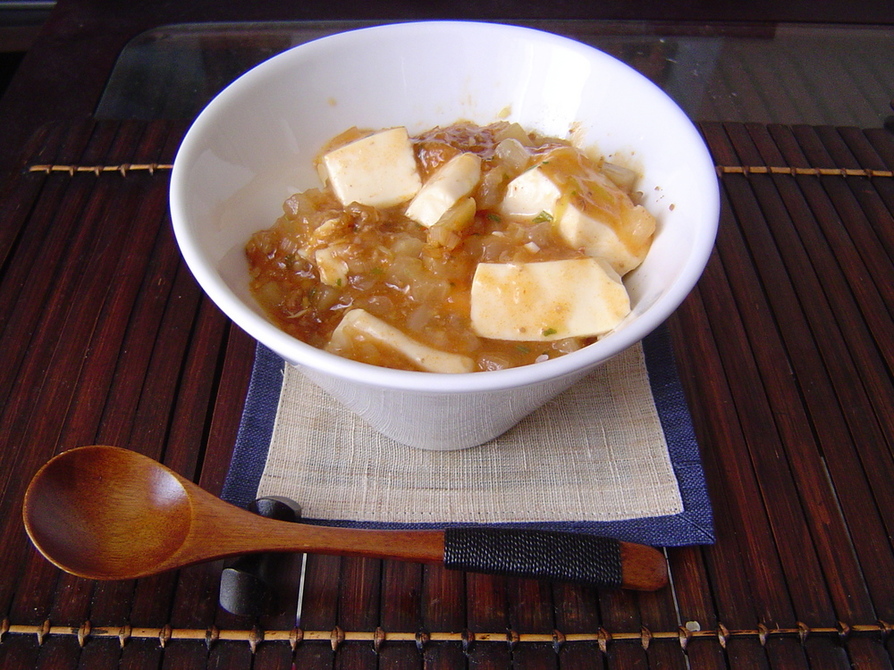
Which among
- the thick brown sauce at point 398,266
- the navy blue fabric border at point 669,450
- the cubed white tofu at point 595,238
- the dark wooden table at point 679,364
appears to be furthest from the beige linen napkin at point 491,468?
the cubed white tofu at point 595,238

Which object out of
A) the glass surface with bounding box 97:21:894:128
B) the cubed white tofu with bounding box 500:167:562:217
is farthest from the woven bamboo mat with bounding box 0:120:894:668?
the cubed white tofu with bounding box 500:167:562:217

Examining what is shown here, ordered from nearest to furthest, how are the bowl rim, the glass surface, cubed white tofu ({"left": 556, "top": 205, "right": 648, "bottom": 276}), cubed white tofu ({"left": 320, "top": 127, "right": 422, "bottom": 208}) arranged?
the bowl rim → cubed white tofu ({"left": 556, "top": 205, "right": 648, "bottom": 276}) → cubed white tofu ({"left": 320, "top": 127, "right": 422, "bottom": 208}) → the glass surface

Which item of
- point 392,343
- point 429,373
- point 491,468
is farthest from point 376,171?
point 491,468

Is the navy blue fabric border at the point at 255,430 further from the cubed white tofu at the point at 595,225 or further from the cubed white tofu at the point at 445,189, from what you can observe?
the cubed white tofu at the point at 595,225

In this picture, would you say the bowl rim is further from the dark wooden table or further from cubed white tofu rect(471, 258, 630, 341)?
the dark wooden table

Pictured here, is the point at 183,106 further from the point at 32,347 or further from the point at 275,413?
the point at 275,413

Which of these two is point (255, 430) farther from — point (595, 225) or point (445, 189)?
point (595, 225)
